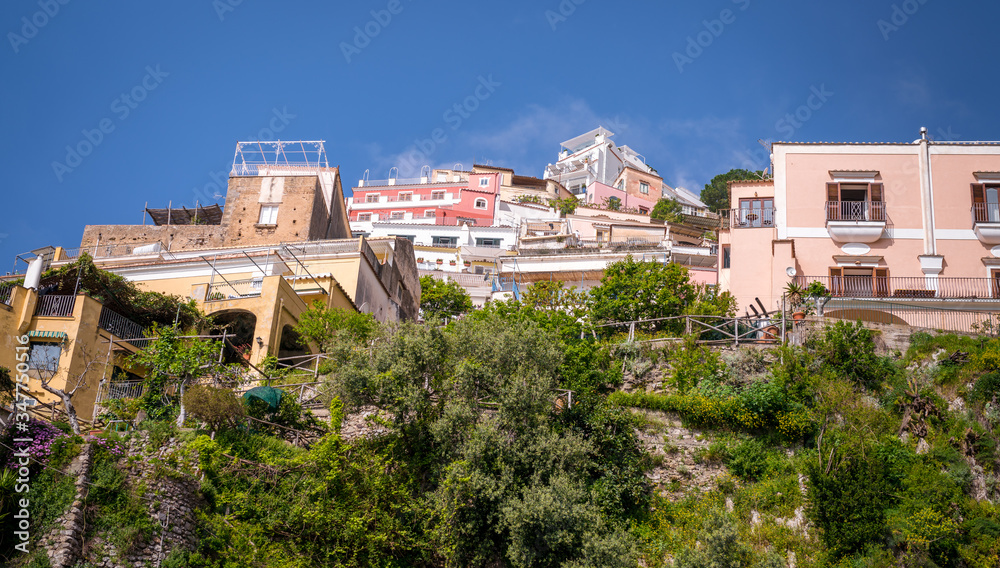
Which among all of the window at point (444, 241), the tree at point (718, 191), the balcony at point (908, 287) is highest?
the tree at point (718, 191)

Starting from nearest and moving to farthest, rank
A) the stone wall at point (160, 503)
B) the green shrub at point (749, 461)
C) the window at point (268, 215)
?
the stone wall at point (160, 503), the green shrub at point (749, 461), the window at point (268, 215)

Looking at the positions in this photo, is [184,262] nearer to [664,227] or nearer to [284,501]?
[284,501]

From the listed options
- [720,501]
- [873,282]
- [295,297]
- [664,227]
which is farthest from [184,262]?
[664,227]

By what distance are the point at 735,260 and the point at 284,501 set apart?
2369 centimetres

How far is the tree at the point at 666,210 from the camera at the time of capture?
69.6 m

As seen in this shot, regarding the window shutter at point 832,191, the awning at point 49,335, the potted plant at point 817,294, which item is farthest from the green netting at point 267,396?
the window shutter at point 832,191

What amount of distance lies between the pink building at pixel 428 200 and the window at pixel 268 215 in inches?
1049

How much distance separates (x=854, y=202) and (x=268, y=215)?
90.3ft

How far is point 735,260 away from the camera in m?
37.4

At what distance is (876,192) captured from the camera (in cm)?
3731

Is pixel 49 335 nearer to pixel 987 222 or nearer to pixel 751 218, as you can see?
pixel 751 218

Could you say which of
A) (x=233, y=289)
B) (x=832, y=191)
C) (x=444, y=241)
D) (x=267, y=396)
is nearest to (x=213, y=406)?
(x=267, y=396)

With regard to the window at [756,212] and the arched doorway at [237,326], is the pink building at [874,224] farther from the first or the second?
the arched doorway at [237,326]

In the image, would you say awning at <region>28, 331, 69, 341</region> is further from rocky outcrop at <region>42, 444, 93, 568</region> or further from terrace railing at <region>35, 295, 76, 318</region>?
rocky outcrop at <region>42, 444, 93, 568</region>
